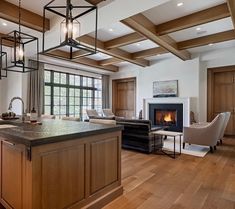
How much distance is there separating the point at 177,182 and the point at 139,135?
186 cm

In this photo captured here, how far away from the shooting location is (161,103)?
7.98 m

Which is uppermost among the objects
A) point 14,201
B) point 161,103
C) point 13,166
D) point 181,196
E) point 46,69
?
point 46,69

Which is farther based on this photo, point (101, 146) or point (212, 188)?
point (212, 188)

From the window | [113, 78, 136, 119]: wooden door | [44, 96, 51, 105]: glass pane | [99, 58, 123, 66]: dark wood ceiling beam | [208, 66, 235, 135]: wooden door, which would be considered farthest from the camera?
[113, 78, 136, 119]: wooden door

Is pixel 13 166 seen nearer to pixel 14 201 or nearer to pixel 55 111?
pixel 14 201

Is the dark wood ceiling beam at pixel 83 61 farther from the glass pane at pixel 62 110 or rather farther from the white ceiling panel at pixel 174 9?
the white ceiling panel at pixel 174 9

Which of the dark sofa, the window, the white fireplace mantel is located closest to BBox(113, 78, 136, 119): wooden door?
the window

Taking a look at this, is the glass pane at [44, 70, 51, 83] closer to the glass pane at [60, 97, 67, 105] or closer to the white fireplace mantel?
the glass pane at [60, 97, 67, 105]

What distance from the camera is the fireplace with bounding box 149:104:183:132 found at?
7.50 m

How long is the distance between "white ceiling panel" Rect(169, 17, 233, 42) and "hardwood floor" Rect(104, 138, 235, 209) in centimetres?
324

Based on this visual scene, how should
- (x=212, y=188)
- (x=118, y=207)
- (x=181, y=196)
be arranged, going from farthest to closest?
1. (x=212, y=188)
2. (x=181, y=196)
3. (x=118, y=207)

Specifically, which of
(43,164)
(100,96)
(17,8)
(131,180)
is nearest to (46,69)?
(100,96)

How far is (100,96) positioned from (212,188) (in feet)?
26.0

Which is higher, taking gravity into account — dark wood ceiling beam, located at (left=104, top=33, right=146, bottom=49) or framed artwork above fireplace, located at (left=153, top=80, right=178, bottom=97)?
dark wood ceiling beam, located at (left=104, top=33, right=146, bottom=49)
